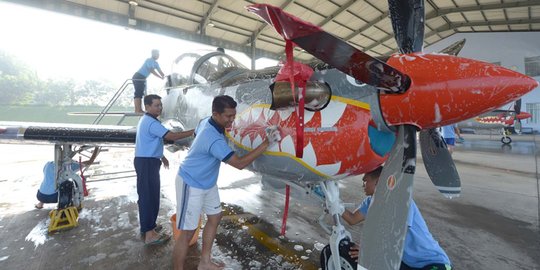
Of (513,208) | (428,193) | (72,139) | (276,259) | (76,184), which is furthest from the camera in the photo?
(428,193)

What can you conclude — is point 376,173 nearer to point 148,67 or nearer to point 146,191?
point 146,191

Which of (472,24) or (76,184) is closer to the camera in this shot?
(76,184)

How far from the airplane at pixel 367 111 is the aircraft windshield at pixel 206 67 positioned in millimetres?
1306

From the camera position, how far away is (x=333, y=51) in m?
1.44

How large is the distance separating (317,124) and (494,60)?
3482 cm

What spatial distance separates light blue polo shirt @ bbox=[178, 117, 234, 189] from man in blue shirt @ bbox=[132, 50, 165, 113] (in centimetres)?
505

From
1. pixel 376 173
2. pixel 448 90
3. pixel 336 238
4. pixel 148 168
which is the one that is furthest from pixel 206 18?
pixel 448 90

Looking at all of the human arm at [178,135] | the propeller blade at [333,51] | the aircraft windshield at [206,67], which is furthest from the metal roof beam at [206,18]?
the propeller blade at [333,51]

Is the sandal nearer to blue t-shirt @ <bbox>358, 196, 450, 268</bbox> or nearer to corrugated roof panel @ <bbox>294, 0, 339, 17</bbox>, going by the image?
blue t-shirt @ <bbox>358, 196, 450, 268</bbox>

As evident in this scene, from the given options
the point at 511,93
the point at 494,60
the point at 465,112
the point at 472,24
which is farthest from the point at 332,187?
the point at 494,60

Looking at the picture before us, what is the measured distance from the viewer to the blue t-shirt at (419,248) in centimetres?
205

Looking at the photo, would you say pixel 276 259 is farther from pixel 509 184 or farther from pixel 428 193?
pixel 509 184

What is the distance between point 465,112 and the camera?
159cm

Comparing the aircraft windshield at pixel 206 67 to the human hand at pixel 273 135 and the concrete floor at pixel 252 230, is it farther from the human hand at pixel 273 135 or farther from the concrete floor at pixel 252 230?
the concrete floor at pixel 252 230
